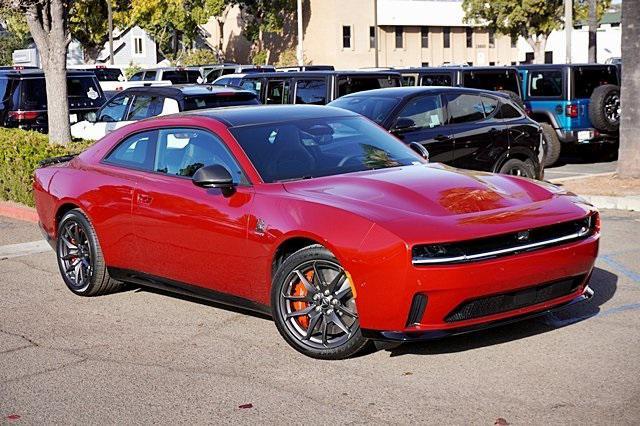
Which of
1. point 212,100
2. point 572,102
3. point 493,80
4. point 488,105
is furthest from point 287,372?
point 493,80

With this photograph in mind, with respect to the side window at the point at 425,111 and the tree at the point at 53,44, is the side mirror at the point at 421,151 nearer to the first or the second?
the side window at the point at 425,111

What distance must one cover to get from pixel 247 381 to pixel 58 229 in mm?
3427

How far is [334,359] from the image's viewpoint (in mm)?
6656

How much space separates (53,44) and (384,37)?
53.1 metres

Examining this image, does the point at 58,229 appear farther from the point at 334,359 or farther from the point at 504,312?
the point at 504,312

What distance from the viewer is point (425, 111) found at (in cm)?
1333

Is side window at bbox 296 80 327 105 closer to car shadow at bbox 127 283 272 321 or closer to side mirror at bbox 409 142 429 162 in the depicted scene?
car shadow at bbox 127 283 272 321

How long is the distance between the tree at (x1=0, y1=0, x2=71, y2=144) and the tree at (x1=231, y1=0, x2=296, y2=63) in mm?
47299

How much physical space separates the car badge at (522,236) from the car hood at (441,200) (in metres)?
0.05

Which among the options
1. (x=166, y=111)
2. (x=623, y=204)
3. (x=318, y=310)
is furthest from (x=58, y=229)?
(x=623, y=204)

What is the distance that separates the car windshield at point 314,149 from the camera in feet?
24.6

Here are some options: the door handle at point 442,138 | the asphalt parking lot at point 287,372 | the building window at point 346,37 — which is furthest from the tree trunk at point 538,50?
the asphalt parking lot at point 287,372

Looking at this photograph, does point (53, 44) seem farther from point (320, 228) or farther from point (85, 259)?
point (320, 228)

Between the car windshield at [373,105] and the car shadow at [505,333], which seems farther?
the car windshield at [373,105]
